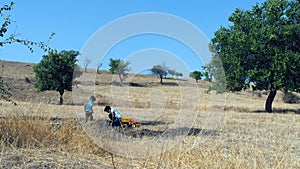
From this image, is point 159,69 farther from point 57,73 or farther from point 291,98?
point 291,98

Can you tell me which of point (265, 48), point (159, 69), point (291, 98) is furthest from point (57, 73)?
point (291, 98)

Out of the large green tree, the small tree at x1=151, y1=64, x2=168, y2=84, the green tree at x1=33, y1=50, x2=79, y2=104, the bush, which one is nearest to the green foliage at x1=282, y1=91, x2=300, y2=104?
the bush

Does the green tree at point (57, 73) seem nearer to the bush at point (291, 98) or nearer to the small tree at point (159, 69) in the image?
the small tree at point (159, 69)

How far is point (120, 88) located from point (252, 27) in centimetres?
1963

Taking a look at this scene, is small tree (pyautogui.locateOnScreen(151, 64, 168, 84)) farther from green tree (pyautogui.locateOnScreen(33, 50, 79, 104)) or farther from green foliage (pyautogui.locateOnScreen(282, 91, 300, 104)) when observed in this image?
green foliage (pyautogui.locateOnScreen(282, 91, 300, 104))

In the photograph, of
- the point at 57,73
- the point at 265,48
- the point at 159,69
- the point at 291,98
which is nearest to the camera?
the point at 159,69

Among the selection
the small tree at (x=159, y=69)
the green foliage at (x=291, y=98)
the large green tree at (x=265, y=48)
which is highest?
the large green tree at (x=265, y=48)

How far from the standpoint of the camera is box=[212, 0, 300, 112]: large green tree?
24.9m

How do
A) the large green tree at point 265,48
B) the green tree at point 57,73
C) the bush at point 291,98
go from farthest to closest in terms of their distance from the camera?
the bush at point 291,98 → the green tree at point 57,73 → the large green tree at point 265,48

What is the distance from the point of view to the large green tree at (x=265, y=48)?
2488cm

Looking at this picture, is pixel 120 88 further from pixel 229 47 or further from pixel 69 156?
pixel 229 47

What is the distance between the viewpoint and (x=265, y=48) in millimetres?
25484

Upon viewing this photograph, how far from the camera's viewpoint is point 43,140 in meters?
5.27

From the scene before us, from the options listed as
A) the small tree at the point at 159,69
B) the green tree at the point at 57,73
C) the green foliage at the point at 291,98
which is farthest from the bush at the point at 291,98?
the small tree at the point at 159,69
